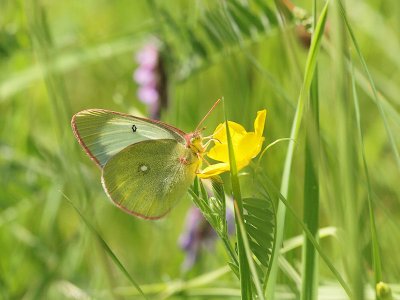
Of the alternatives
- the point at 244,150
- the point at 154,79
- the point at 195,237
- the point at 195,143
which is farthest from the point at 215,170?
the point at 154,79

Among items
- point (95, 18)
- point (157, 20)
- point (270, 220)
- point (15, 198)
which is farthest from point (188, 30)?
point (95, 18)

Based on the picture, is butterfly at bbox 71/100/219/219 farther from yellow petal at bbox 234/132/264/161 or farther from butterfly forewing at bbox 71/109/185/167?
yellow petal at bbox 234/132/264/161

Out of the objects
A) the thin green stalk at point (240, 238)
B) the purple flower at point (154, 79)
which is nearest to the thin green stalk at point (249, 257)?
the thin green stalk at point (240, 238)

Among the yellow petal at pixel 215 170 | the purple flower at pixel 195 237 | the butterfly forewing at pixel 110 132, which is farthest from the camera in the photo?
the purple flower at pixel 195 237

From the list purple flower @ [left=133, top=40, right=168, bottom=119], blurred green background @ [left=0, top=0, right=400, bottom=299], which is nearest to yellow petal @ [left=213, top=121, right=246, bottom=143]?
blurred green background @ [left=0, top=0, right=400, bottom=299]

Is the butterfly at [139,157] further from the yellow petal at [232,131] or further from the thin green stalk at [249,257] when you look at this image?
the thin green stalk at [249,257]

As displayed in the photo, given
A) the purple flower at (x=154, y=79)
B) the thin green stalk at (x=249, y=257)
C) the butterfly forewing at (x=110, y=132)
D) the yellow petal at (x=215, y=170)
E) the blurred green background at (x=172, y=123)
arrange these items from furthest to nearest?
the purple flower at (x=154, y=79)
the blurred green background at (x=172, y=123)
the butterfly forewing at (x=110, y=132)
the yellow petal at (x=215, y=170)
the thin green stalk at (x=249, y=257)
